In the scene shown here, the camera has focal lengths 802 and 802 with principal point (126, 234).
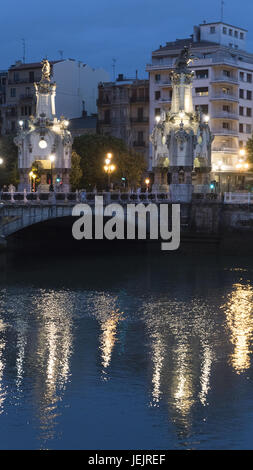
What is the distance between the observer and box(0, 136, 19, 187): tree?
93812 millimetres

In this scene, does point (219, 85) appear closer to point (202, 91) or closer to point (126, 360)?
point (202, 91)

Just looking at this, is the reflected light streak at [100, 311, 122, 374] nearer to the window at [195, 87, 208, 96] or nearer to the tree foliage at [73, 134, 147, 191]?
the tree foliage at [73, 134, 147, 191]

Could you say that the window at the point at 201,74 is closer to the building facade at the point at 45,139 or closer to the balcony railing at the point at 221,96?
the balcony railing at the point at 221,96

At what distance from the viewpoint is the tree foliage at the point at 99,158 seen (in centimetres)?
9700

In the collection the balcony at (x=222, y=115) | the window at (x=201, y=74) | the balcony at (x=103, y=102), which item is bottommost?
the balcony at (x=222, y=115)

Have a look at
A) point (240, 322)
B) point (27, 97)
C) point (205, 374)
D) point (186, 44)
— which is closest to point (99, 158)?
point (186, 44)

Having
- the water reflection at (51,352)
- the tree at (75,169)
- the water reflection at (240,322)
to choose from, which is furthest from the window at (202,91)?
the water reflection at (51,352)

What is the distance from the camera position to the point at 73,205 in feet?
224

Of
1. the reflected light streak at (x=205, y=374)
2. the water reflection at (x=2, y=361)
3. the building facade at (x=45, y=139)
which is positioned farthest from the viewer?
the building facade at (x=45, y=139)

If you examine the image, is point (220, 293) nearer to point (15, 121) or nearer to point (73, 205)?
point (73, 205)

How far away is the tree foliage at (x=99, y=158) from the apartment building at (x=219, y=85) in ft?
41.3

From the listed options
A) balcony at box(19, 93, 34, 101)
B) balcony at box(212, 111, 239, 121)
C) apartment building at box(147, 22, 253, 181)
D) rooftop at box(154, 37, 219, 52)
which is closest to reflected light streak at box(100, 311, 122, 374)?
apartment building at box(147, 22, 253, 181)

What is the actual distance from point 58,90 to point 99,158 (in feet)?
93.0

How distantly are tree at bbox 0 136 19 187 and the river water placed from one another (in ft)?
112
